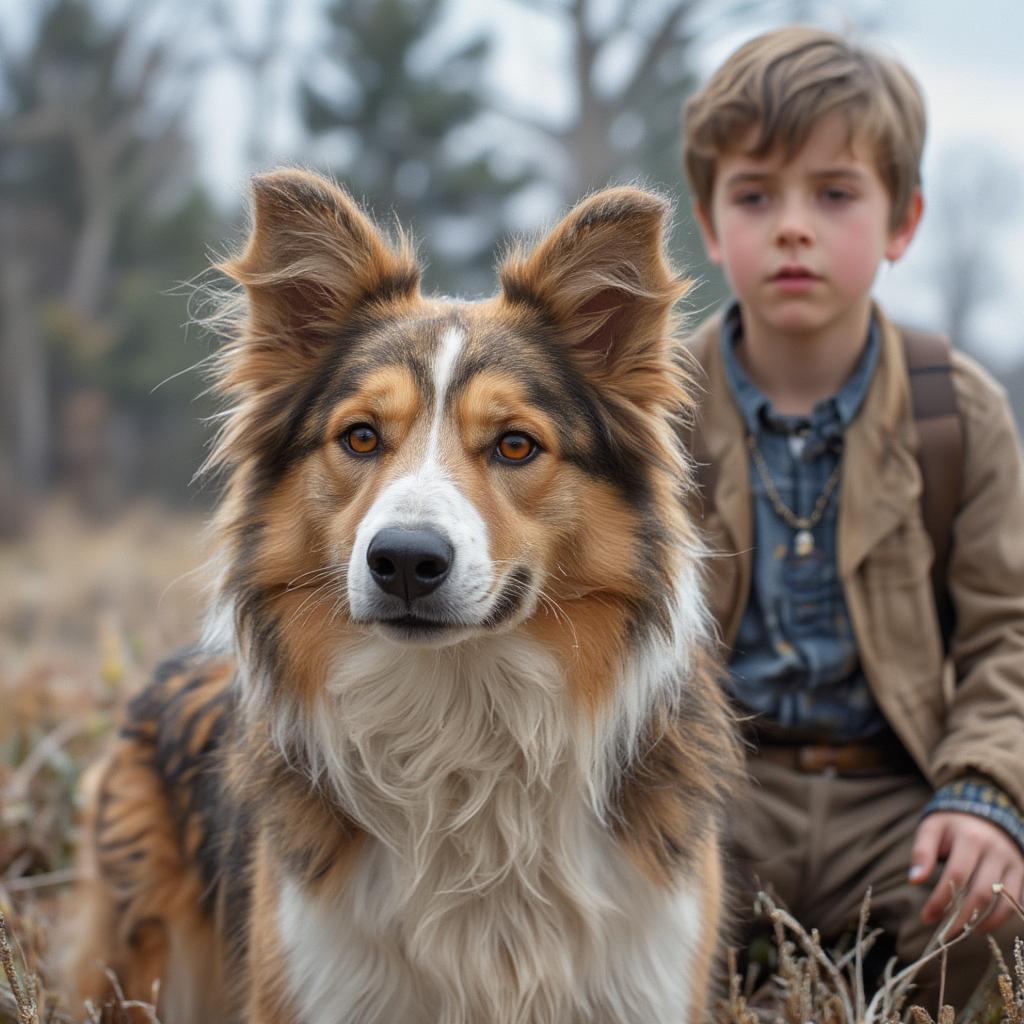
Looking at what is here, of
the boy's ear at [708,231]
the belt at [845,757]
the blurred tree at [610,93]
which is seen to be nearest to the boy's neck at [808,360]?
the boy's ear at [708,231]

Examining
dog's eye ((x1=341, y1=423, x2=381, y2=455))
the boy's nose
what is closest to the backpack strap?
the boy's nose

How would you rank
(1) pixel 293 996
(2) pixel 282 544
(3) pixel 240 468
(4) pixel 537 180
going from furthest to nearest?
1. (4) pixel 537 180
2. (3) pixel 240 468
3. (2) pixel 282 544
4. (1) pixel 293 996

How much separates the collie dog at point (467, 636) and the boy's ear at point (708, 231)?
1.24 m

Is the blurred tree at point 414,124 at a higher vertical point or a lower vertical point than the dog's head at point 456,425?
higher

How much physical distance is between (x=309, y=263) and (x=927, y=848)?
2227 millimetres

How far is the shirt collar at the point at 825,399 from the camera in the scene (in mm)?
3727

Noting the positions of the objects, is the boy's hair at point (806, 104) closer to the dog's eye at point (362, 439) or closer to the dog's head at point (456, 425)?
the dog's head at point (456, 425)

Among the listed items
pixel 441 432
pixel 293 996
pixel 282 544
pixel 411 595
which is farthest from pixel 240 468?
pixel 293 996

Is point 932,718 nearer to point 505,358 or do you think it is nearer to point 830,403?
point 830,403

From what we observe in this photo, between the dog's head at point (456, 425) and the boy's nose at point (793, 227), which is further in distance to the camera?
the boy's nose at point (793, 227)

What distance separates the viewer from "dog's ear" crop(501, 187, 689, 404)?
9.21 ft

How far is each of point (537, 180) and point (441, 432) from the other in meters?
18.5

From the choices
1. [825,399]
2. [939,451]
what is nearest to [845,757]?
[939,451]

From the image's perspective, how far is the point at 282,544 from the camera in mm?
2855
